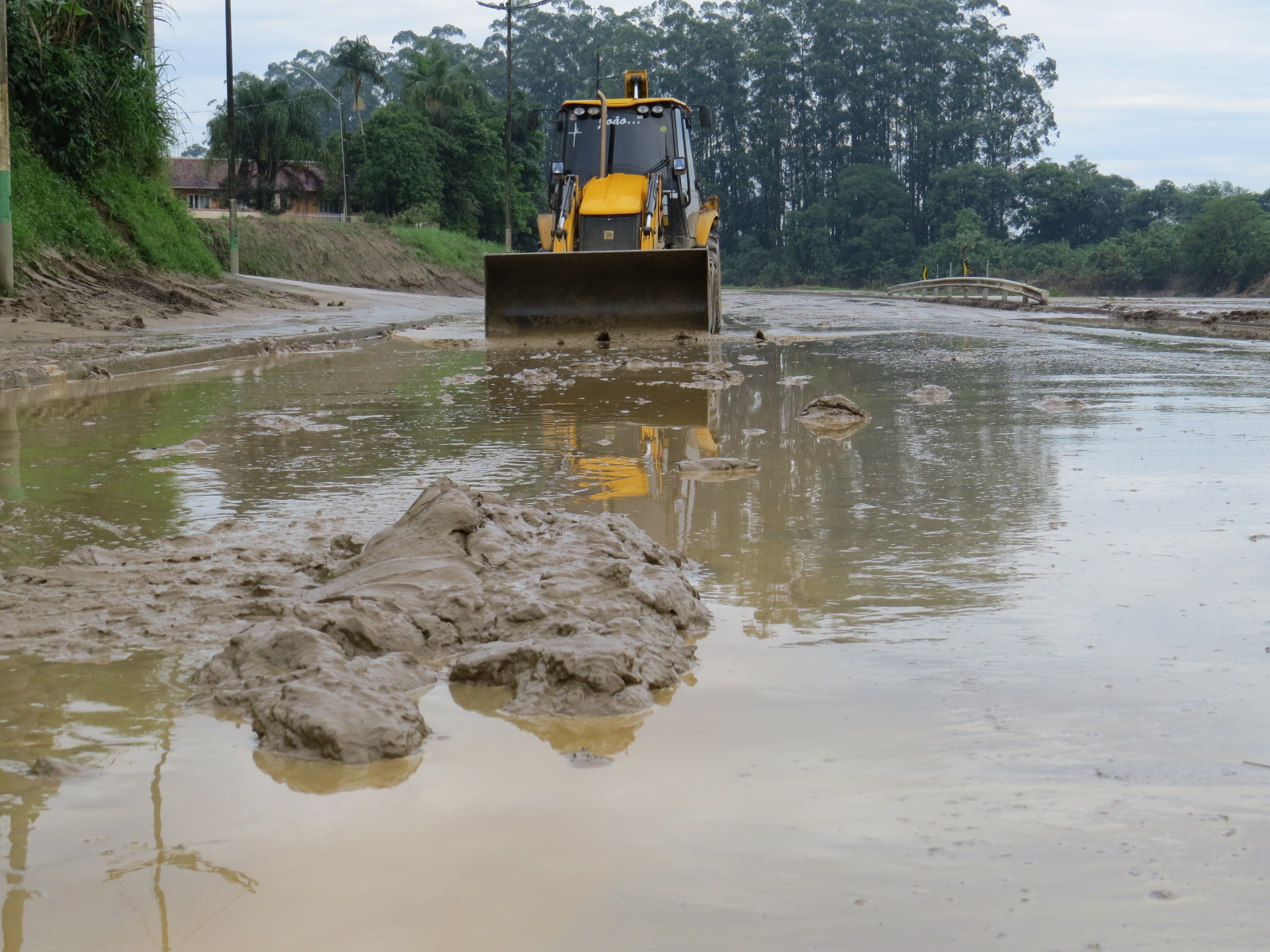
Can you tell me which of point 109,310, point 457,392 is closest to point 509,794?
point 457,392

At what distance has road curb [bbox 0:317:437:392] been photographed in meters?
9.67

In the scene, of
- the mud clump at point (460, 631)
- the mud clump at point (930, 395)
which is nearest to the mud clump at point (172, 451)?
the mud clump at point (460, 631)

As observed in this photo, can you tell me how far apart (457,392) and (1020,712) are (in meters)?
7.28

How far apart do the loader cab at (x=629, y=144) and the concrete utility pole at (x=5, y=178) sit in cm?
683

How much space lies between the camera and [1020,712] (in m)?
2.66

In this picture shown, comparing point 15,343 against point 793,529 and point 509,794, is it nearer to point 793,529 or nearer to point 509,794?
point 793,529

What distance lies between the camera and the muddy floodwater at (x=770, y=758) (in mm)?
1844

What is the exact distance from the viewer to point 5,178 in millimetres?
15406

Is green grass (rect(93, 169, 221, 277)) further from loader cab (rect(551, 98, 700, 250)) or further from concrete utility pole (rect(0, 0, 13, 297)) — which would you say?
loader cab (rect(551, 98, 700, 250))

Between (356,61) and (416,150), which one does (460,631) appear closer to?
(416,150)

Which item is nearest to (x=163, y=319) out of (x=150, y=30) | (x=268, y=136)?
(x=150, y=30)

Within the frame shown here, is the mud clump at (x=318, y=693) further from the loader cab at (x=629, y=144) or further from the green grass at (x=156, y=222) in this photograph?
the green grass at (x=156, y=222)

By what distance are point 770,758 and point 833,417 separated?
5.20 metres

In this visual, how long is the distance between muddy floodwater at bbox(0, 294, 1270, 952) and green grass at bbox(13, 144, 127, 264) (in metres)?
14.3
